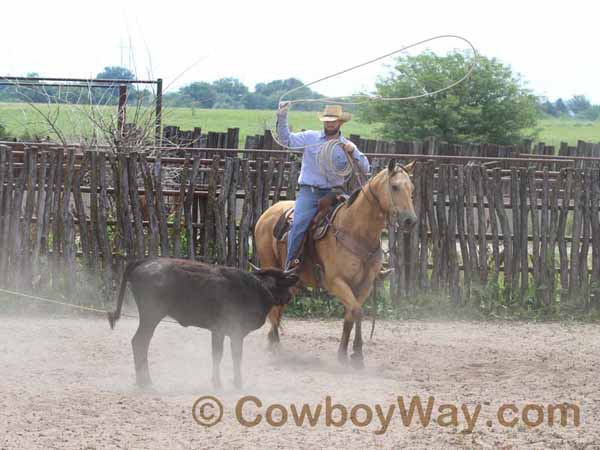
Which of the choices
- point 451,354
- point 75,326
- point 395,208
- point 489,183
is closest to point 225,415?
point 395,208

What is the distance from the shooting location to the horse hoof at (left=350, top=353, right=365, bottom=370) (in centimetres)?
849

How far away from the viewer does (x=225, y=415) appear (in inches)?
255

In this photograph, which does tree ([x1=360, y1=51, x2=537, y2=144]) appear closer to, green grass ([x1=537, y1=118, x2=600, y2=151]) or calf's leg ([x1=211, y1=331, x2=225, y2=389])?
green grass ([x1=537, y1=118, x2=600, y2=151])

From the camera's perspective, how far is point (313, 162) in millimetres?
8977

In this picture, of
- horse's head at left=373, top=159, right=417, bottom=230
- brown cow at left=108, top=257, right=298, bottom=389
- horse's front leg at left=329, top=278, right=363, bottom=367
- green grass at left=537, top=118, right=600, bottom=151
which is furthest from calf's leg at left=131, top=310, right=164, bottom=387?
green grass at left=537, top=118, right=600, bottom=151

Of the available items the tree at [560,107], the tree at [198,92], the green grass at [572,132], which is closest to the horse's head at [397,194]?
the tree at [198,92]

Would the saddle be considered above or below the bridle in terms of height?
below

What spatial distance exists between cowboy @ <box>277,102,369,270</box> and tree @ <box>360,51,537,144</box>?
26.7 meters

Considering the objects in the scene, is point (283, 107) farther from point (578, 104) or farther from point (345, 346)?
point (578, 104)

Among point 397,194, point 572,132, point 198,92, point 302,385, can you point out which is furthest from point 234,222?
point 572,132

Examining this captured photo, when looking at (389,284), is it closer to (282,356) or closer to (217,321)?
(282,356)

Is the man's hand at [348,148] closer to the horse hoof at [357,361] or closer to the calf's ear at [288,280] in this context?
the calf's ear at [288,280]

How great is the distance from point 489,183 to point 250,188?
2845mm

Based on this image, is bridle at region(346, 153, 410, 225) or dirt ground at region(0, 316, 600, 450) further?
bridle at region(346, 153, 410, 225)
